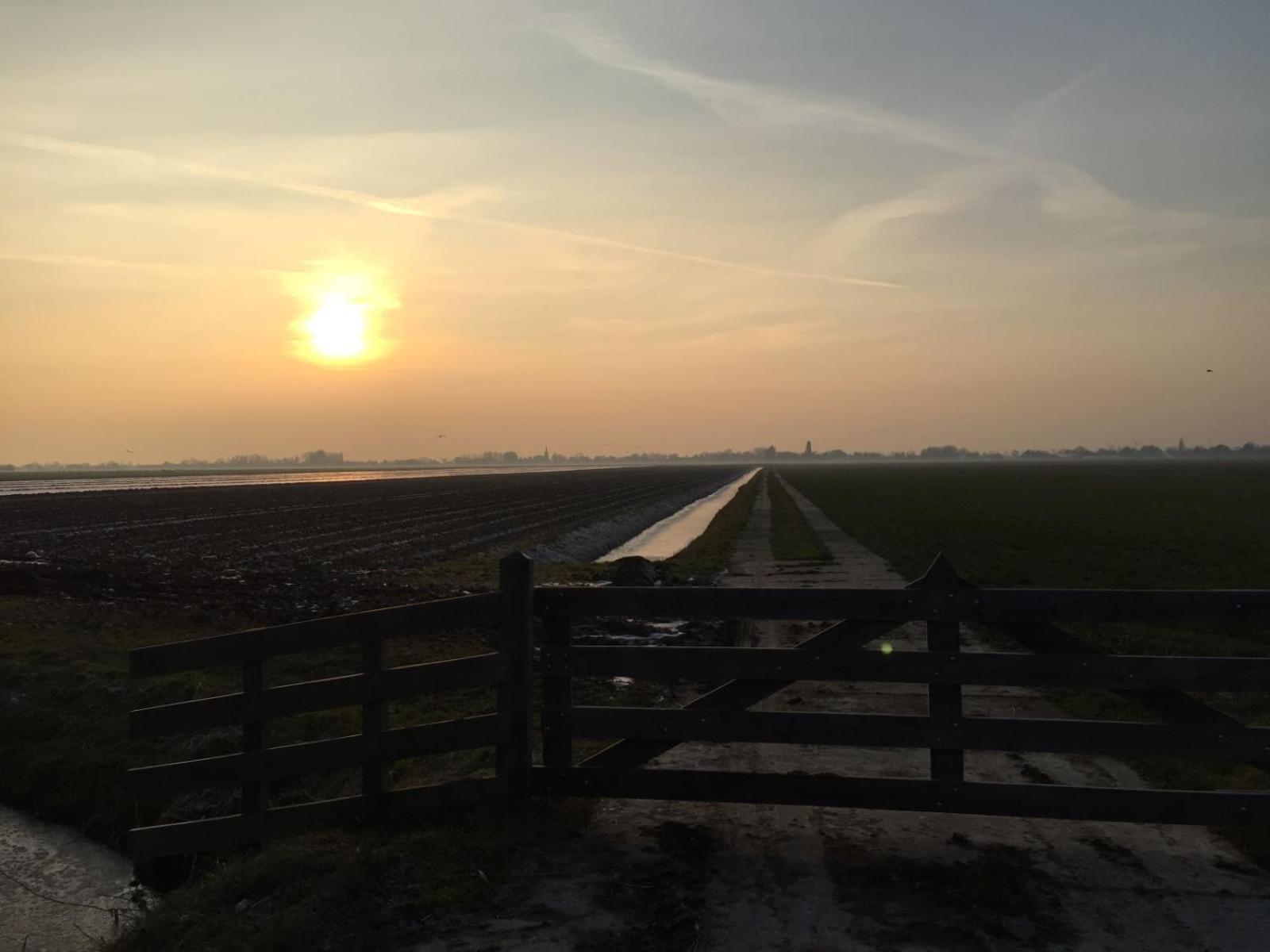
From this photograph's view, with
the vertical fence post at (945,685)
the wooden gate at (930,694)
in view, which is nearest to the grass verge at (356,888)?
the wooden gate at (930,694)

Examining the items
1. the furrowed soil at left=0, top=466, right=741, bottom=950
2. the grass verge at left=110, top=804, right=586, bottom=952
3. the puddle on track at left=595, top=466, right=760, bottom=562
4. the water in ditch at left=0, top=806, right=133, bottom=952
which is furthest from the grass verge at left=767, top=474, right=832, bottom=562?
the grass verge at left=110, top=804, right=586, bottom=952

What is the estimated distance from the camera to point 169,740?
10617 mm

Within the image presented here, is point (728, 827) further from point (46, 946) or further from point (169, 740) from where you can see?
point (169, 740)

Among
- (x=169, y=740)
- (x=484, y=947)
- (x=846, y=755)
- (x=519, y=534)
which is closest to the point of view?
(x=484, y=947)

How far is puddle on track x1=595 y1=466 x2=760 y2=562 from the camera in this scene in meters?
37.0

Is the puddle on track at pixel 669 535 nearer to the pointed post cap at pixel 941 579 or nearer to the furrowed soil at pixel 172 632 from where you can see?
the furrowed soil at pixel 172 632

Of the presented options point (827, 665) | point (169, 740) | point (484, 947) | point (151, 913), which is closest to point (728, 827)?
point (827, 665)

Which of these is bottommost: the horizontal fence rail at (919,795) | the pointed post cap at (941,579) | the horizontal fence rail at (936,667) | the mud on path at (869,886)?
the mud on path at (869,886)

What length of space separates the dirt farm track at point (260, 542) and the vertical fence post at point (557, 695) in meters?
12.8

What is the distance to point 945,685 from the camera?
20.2ft

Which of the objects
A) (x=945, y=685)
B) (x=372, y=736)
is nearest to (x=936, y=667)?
(x=945, y=685)

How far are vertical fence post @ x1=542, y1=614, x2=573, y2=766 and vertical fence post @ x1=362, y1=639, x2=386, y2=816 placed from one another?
1123 millimetres

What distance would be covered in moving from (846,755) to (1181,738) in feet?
10.0

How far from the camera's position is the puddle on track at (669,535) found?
121 ft
